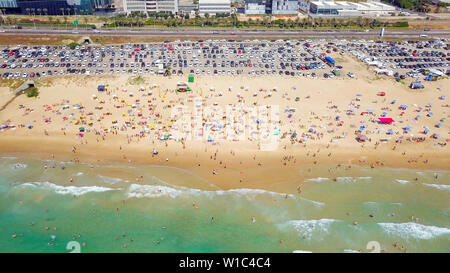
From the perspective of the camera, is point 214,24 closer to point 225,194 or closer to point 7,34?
point 7,34

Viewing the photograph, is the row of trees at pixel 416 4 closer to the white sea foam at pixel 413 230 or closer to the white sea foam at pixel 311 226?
the white sea foam at pixel 413 230

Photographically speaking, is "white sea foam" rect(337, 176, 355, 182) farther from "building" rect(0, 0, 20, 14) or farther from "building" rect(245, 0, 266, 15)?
"building" rect(0, 0, 20, 14)

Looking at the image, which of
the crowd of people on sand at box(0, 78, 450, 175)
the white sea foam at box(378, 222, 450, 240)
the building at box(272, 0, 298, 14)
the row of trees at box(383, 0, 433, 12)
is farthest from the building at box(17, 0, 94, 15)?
the row of trees at box(383, 0, 433, 12)

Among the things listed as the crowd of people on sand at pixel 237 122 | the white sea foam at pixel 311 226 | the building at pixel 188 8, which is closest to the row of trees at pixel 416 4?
the building at pixel 188 8

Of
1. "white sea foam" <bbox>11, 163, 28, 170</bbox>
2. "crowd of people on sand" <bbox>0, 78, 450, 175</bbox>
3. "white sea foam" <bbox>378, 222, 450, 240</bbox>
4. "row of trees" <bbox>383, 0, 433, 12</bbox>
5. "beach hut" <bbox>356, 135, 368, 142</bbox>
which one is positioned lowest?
"white sea foam" <bbox>378, 222, 450, 240</bbox>

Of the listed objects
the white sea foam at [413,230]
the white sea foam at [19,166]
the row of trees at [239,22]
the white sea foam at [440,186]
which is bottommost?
the white sea foam at [413,230]
